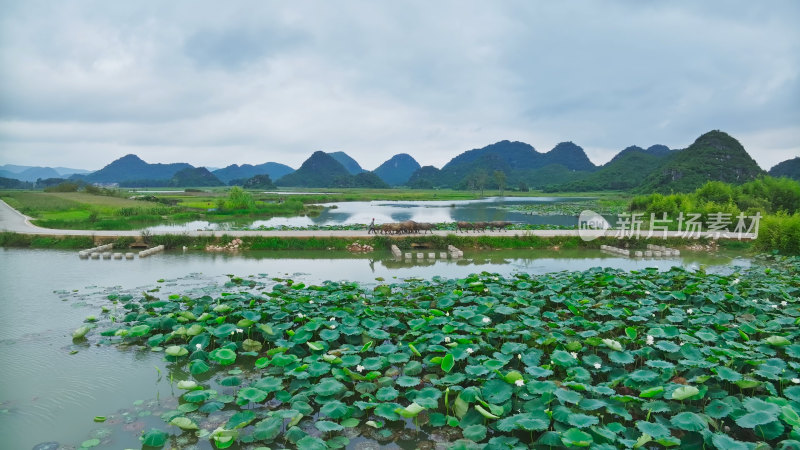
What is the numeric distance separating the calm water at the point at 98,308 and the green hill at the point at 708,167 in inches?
1809

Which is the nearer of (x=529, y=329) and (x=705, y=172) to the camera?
(x=529, y=329)

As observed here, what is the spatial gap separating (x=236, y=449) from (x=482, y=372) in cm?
287

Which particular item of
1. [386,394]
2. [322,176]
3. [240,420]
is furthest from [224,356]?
[322,176]

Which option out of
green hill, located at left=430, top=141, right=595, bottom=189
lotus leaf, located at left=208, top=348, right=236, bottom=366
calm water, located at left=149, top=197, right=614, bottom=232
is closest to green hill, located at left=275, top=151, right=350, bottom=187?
green hill, located at left=430, top=141, right=595, bottom=189

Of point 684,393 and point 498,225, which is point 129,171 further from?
point 684,393

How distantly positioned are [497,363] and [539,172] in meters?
143

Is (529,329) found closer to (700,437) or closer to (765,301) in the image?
(700,437)

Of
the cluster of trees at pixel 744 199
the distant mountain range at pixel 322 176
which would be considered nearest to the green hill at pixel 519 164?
the distant mountain range at pixel 322 176

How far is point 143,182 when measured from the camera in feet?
408

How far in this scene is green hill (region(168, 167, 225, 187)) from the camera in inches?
4833

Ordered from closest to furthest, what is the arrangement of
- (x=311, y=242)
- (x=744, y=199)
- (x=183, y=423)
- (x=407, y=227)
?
(x=183, y=423)
(x=311, y=242)
(x=407, y=227)
(x=744, y=199)

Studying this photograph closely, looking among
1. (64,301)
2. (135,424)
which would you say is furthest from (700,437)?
(64,301)

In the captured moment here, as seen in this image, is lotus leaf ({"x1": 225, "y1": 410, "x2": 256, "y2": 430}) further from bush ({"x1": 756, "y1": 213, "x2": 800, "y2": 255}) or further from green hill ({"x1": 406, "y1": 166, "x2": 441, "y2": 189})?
green hill ({"x1": 406, "y1": 166, "x2": 441, "y2": 189})

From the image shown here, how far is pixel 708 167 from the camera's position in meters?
57.5
